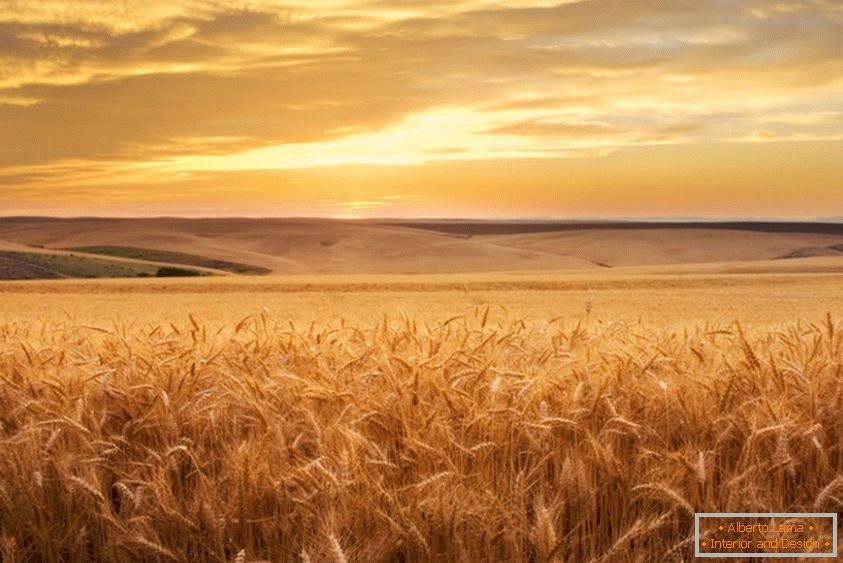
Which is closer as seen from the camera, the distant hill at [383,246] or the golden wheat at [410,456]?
the golden wheat at [410,456]

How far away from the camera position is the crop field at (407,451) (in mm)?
2596

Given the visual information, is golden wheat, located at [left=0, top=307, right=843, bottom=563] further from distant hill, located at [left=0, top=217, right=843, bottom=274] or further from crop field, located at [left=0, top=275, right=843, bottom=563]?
distant hill, located at [left=0, top=217, right=843, bottom=274]

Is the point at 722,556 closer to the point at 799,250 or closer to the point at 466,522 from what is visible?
the point at 466,522

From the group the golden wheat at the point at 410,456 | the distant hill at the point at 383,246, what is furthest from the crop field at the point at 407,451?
the distant hill at the point at 383,246

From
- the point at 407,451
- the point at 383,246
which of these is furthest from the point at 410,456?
the point at 383,246

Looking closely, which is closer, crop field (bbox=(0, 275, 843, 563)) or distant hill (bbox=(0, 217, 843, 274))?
crop field (bbox=(0, 275, 843, 563))

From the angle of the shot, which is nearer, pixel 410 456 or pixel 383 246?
pixel 410 456

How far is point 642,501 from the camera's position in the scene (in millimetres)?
2801

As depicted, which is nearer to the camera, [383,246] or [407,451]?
[407,451]

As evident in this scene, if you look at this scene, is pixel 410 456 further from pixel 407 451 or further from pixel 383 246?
pixel 383 246

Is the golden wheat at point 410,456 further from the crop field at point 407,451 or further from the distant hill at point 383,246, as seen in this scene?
the distant hill at point 383,246

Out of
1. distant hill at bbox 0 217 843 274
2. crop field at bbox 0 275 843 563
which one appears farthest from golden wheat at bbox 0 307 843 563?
distant hill at bbox 0 217 843 274

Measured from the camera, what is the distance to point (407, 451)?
2.87 meters

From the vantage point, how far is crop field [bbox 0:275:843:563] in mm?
2596
